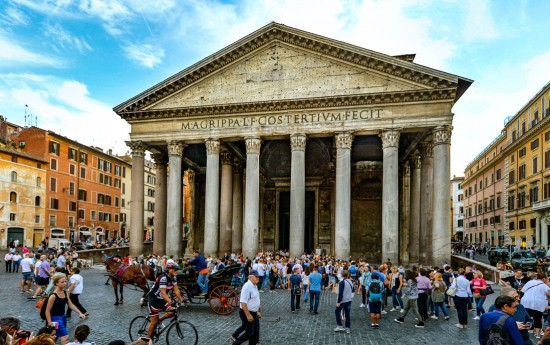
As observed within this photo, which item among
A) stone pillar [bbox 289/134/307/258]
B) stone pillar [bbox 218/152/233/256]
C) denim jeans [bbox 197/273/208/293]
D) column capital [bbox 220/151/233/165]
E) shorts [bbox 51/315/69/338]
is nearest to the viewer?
shorts [bbox 51/315/69/338]

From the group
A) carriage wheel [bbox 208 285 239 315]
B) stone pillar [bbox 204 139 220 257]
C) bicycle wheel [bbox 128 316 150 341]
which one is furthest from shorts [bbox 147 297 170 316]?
stone pillar [bbox 204 139 220 257]

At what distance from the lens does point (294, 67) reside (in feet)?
78.0

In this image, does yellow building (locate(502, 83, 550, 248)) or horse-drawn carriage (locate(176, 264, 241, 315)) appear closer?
horse-drawn carriage (locate(176, 264, 241, 315))

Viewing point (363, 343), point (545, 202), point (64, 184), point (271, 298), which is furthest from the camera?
point (64, 184)

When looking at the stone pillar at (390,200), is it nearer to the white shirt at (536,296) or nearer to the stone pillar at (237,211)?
the stone pillar at (237,211)

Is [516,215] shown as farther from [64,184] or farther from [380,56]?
[64,184]

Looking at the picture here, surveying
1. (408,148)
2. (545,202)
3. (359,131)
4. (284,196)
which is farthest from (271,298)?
(545,202)

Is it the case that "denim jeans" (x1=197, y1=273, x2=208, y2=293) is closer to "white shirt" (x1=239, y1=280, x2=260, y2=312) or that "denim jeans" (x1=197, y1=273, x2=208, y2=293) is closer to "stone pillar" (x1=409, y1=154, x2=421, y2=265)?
"white shirt" (x1=239, y1=280, x2=260, y2=312)

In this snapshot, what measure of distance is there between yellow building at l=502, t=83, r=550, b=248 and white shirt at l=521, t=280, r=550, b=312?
2744 cm

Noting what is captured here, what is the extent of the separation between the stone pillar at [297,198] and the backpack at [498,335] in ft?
59.7

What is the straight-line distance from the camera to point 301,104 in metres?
23.2

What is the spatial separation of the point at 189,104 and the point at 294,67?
6.27 meters

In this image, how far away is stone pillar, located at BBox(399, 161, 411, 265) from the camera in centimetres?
2891

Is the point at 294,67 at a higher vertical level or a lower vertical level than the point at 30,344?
higher
